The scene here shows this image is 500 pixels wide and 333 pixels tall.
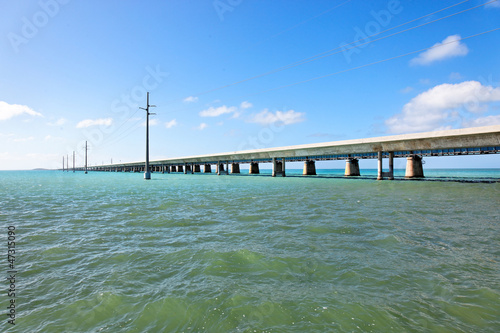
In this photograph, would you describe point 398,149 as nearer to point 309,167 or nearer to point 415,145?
point 415,145

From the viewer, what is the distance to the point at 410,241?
8.62 m

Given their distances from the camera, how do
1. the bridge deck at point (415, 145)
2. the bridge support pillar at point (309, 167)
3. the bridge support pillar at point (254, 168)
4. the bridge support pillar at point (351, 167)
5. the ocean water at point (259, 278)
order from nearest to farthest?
1. the ocean water at point (259, 278)
2. the bridge deck at point (415, 145)
3. the bridge support pillar at point (351, 167)
4. the bridge support pillar at point (309, 167)
5. the bridge support pillar at point (254, 168)

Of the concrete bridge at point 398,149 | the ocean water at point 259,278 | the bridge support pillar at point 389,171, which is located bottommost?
the ocean water at point 259,278

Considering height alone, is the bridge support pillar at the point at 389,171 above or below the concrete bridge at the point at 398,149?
below

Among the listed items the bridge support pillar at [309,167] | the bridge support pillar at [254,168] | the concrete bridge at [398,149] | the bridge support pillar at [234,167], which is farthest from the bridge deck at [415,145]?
the bridge support pillar at [234,167]

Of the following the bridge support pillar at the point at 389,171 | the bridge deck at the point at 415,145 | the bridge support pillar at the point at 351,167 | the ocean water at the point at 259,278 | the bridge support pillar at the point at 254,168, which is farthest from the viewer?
the bridge support pillar at the point at 254,168

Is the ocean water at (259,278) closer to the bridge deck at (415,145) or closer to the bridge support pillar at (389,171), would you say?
the bridge deck at (415,145)

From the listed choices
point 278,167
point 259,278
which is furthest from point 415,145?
point 259,278

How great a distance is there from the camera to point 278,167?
84.6 metres

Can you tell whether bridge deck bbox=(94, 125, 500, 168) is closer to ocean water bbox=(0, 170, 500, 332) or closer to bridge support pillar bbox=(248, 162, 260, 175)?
bridge support pillar bbox=(248, 162, 260, 175)

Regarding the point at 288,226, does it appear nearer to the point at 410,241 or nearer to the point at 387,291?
the point at 410,241

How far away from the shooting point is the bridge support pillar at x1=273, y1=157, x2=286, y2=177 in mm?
79375

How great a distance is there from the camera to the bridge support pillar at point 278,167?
79.4 m

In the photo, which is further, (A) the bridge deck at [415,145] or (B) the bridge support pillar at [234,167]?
(B) the bridge support pillar at [234,167]
